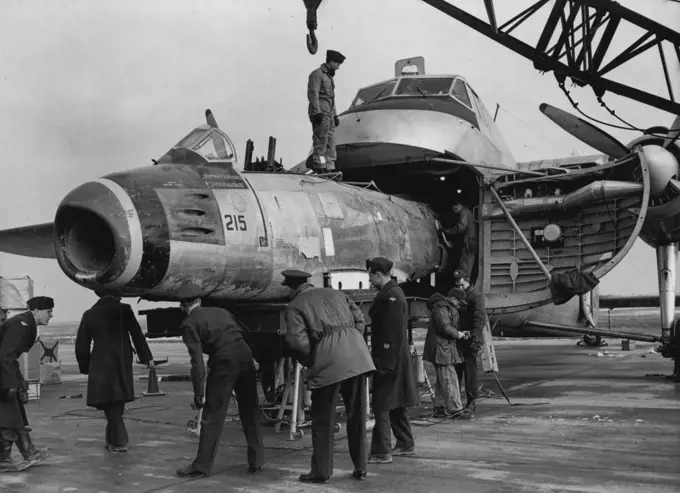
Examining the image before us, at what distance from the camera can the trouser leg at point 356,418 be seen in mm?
5992

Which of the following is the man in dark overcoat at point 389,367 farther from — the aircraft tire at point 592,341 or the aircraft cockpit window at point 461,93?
the aircraft tire at point 592,341

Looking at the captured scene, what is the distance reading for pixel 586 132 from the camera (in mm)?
13258

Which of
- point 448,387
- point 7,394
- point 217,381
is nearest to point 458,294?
point 448,387

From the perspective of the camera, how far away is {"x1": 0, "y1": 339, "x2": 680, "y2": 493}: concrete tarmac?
5.79m

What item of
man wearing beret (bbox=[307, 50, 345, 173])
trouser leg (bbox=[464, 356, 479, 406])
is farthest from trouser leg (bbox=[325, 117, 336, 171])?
trouser leg (bbox=[464, 356, 479, 406])

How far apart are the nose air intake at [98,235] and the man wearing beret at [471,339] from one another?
4.48m

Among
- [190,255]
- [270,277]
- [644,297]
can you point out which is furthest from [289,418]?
[644,297]

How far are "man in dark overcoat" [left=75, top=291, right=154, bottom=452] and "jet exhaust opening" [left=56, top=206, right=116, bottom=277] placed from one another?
0.39m

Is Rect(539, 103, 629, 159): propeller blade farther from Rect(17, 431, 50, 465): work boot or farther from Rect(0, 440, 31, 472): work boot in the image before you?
Rect(0, 440, 31, 472): work boot

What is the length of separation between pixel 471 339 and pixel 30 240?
26.6ft

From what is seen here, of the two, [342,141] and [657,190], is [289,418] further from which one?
[657,190]

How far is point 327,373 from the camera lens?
6051mm

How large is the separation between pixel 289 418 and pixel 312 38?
4.80m

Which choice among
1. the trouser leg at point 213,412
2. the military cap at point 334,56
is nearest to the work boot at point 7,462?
the trouser leg at point 213,412
